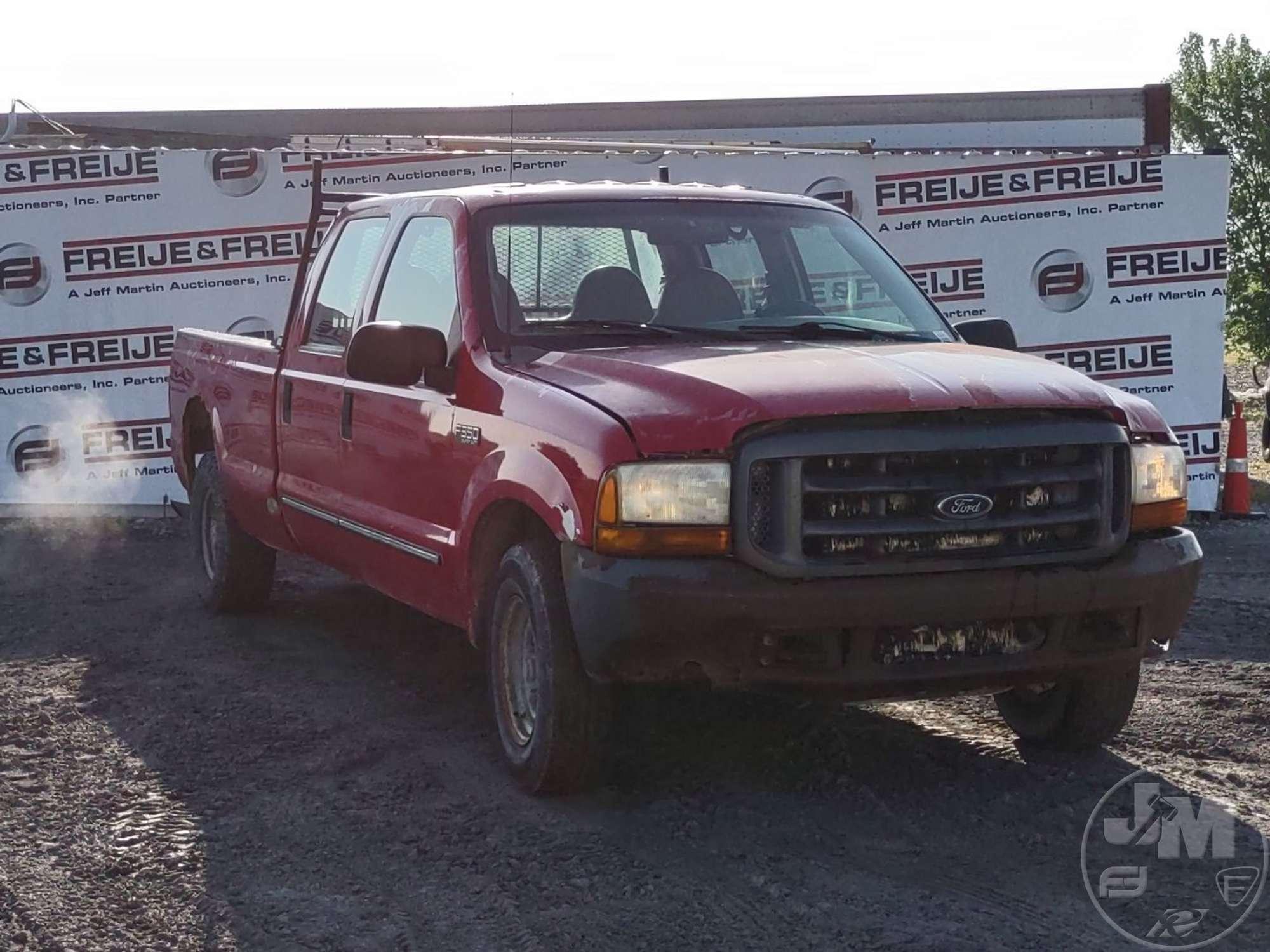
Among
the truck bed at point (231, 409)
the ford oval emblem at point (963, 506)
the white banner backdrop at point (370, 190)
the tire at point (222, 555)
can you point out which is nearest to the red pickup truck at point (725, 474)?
the ford oval emblem at point (963, 506)

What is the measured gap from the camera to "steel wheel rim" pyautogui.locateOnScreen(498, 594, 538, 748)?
16.4ft

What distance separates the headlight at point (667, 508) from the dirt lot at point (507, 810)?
0.70m

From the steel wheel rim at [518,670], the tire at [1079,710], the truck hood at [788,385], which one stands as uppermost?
the truck hood at [788,385]

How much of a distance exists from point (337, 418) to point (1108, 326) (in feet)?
24.4

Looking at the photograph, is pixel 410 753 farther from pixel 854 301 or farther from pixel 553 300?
pixel 854 301

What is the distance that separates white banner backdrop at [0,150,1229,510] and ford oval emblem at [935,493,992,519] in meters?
7.74

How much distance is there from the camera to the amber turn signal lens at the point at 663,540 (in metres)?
4.41

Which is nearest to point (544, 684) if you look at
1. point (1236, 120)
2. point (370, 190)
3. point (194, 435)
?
point (194, 435)

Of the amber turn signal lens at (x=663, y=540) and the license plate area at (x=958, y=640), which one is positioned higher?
the amber turn signal lens at (x=663, y=540)

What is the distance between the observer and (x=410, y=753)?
5.47 meters

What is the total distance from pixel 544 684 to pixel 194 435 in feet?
14.0

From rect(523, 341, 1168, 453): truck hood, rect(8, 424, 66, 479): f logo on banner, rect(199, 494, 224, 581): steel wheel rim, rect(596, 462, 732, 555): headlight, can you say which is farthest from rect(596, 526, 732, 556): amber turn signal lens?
rect(8, 424, 66, 479): f logo on banner

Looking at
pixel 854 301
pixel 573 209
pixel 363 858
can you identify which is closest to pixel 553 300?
pixel 573 209

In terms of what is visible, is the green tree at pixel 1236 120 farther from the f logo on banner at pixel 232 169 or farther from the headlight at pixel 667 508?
the headlight at pixel 667 508
